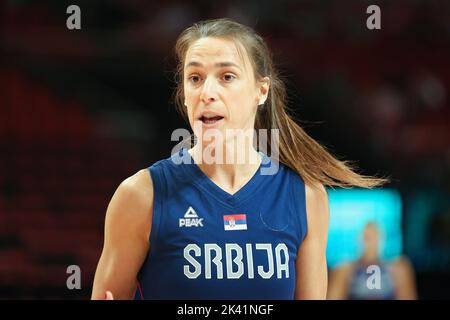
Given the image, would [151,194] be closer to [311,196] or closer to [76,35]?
[311,196]

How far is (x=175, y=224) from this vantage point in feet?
7.61

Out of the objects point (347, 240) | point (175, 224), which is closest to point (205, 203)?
point (175, 224)

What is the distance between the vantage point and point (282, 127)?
2.64 m

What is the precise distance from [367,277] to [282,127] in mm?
3150

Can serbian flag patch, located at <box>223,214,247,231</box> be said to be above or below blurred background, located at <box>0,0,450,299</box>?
below

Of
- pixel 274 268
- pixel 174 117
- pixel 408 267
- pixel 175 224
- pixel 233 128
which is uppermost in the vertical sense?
pixel 174 117

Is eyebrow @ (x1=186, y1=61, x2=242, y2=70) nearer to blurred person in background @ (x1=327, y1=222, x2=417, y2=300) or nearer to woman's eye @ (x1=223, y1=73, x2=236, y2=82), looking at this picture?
woman's eye @ (x1=223, y1=73, x2=236, y2=82)

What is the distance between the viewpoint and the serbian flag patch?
2.35 meters

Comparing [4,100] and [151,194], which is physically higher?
[4,100]

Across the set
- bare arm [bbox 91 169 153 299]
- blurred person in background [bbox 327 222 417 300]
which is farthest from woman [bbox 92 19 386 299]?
blurred person in background [bbox 327 222 417 300]

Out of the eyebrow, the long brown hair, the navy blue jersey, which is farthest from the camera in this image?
the long brown hair

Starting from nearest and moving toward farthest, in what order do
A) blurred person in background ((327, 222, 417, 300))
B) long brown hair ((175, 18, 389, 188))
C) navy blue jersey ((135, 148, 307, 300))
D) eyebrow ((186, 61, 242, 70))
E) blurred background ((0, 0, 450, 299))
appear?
navy blue jersey ((135, 148, 307, 300)) → eyebrow ((186, 61, 242, 70)) → long brown hair ((175, 18, 389, 188)) → blurred person in background ((327, 222, 417, 300)) → blurred background ((0, 0, 450, 299))

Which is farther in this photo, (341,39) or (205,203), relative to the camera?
(341,39)

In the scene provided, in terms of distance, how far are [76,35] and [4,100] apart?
0.89 metres
